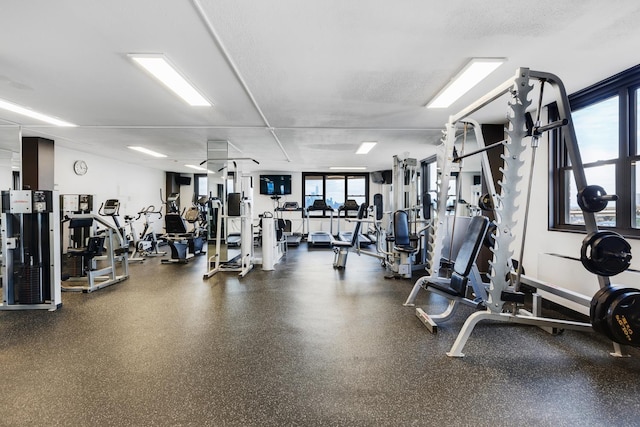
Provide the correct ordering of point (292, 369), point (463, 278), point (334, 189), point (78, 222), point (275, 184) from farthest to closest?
point (334, 189) < point (275, 184) < point (78, 222) < point (463, 278) < point (292, 369)

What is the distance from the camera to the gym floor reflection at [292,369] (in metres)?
1.68

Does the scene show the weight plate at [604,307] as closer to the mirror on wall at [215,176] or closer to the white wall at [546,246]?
the white wall at [546,246]

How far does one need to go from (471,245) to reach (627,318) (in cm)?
104

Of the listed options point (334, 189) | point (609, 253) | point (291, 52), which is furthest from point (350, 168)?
point (609, 253)

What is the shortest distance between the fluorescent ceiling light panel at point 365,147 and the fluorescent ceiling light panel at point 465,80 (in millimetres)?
2130

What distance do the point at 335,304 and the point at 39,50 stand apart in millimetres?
3535

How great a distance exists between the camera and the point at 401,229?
16.0 feet

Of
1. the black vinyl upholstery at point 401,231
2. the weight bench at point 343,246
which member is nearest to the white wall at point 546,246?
the black vinyl upholstery at point 401,231

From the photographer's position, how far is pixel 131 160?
7609 mm

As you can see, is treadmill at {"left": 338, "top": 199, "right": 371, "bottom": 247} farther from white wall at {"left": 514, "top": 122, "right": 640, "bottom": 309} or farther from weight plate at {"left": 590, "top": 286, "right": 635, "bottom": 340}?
weight plate at {"left": 590, "top": 286, "right": 635, "bottom": 340}

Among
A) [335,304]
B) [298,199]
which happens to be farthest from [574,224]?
[298,199]

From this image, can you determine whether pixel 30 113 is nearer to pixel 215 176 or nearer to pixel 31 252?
pixel 31 252

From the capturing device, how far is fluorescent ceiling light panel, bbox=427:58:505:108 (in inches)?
99.7

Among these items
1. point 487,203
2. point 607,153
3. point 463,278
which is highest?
point 607,153
